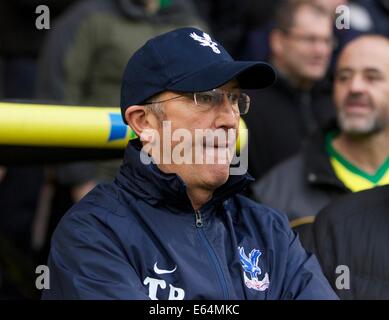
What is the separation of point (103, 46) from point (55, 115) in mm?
2308

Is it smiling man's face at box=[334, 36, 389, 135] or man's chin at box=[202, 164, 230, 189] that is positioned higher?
smiling man's face at box=[334, 36, 389, 135]

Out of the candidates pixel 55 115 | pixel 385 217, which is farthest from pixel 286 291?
pixel 55 115

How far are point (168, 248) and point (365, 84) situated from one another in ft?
8.96

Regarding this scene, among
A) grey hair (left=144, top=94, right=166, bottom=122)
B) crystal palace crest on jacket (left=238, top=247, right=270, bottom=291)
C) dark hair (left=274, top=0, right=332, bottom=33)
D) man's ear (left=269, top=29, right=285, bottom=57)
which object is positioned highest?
dark hair (left=274, top=0, right=332, bottom=33)

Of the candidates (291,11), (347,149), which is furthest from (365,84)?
(291,11)

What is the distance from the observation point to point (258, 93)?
20.5 ft

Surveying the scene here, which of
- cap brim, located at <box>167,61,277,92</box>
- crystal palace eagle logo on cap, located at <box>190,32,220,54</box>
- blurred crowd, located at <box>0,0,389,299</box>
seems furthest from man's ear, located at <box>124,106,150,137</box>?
blurred crowd, located at <box>0,0,389,299</box>

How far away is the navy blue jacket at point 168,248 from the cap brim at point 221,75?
25 centimetres

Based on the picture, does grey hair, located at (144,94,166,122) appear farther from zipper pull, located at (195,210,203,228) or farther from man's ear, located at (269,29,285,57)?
man's ear, located at (269,29,285,57)

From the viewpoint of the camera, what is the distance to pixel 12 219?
666 cm

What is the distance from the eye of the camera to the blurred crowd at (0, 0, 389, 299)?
541 cm

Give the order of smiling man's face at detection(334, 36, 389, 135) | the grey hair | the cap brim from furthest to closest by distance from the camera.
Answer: smiling man's face at detection(334, 36, 389, 135)
the grey hair
the cap brim

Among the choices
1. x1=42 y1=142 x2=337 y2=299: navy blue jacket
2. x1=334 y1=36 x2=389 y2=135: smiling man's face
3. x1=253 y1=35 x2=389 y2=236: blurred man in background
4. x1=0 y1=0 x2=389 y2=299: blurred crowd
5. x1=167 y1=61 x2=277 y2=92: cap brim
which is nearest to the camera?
x1=42 y1=142 x2=337 y2=299: navy blue jacket

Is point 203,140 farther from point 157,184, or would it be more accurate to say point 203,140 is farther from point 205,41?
point 205,41
